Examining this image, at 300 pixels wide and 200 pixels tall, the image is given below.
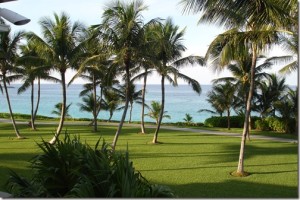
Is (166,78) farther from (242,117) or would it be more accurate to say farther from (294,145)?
(242,117)

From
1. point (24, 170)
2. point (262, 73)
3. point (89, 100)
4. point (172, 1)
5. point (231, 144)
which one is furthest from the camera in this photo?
point (89, 100)

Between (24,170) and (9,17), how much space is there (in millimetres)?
4046

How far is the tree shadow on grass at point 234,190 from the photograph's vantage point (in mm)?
4746

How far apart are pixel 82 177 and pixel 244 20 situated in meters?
3.84

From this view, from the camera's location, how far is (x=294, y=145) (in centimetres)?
973

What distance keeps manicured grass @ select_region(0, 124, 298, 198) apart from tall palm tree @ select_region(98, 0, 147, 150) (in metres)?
1.37

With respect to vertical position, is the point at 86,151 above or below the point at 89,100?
below

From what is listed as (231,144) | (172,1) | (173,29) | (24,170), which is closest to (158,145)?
(231,144)

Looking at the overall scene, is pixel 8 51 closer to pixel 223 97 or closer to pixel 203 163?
pixel 203 163

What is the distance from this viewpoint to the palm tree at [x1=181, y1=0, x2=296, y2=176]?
188 inches

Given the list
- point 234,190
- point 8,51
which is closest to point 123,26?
point 234,190

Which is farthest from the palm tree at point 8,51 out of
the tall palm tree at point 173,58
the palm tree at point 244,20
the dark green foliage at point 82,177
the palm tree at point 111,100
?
the dark green foliage at point 82,177

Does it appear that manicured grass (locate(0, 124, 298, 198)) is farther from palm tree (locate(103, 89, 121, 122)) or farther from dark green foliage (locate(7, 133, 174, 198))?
palm tree (locate(103, 89, 121, 122))

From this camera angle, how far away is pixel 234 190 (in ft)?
16.5
